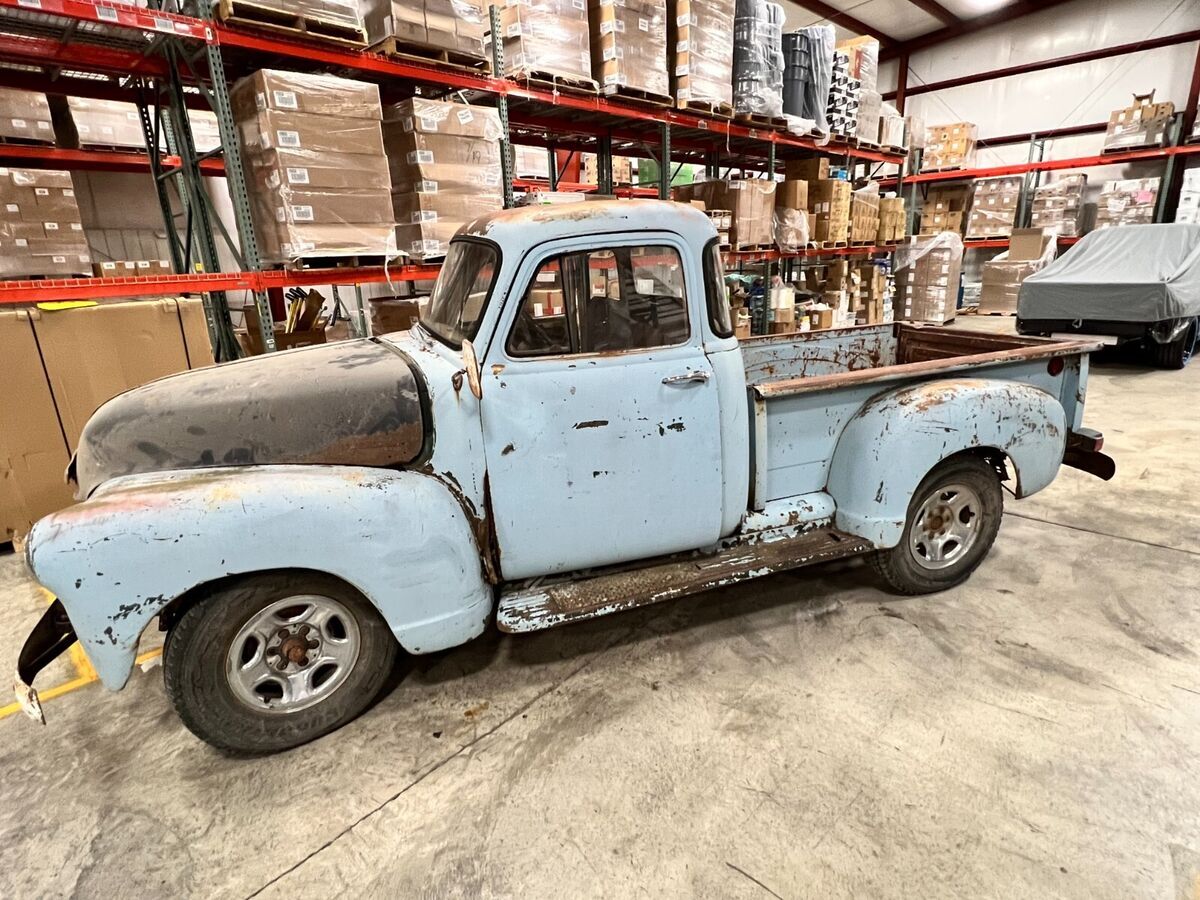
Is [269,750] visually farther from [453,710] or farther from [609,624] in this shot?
[609,624]

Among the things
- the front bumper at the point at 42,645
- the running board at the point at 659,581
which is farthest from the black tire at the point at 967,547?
the front bumper at the point at 42,645

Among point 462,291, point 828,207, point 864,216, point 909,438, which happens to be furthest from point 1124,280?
point 462,291

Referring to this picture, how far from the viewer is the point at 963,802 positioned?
2.19m

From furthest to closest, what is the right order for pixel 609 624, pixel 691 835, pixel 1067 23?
pixel 1067 23 < pixel 609 624 < pixel 691 835

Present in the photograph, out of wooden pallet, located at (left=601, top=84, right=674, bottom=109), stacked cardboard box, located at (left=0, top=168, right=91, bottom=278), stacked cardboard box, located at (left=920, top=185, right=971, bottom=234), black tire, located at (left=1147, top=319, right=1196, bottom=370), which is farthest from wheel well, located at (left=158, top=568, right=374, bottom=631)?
stacked cardboard box, located at (left=920, top=185, right=971, bottom=234)

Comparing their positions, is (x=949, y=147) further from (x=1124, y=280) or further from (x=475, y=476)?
(x=475, y=476)

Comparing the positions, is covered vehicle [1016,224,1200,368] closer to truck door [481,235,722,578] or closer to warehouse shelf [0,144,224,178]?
truck door [481,235,722,578]

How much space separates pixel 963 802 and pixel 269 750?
8.35ft

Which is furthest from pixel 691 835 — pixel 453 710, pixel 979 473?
pixel 979 473

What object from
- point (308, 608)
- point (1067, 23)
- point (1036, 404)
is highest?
point (1067, 23)

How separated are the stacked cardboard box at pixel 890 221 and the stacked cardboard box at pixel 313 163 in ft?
29.7

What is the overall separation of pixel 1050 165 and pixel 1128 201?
183cm

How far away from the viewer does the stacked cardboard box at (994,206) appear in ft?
48.1

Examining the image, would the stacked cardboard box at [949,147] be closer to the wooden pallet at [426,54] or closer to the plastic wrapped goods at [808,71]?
the plastic wrapped goods at [808,71]
